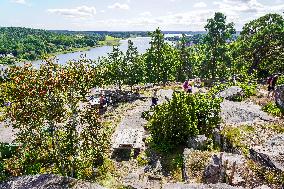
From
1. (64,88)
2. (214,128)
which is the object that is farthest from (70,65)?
(214,128)

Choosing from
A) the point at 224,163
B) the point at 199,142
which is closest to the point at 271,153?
the point at 224,163

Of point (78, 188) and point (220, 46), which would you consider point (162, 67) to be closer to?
point (220, 46)

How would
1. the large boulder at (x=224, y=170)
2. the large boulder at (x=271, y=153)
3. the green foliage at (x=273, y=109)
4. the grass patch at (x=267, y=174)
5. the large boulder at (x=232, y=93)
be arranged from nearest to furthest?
the grass patch at (x=267, y=174)
the large boulder at (x=224, y=170)
the large boulder at (x=271, y=153)
the green foliage at (x=273, y=109)
the large boulder at (x=232, y=93)

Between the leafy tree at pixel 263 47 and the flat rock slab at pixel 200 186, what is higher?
the leafy tree at pixel 263 47

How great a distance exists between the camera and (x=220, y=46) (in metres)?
52.9

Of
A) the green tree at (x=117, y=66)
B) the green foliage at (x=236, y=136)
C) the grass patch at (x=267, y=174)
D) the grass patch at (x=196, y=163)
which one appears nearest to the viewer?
the grass patch at (x=267, y=174)

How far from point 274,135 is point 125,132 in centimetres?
1051

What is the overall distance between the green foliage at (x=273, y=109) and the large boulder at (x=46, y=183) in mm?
16474

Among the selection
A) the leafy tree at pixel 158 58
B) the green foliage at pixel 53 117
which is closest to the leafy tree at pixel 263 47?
the leafy tree at pixel 158 58

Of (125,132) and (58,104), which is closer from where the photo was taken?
(58,104)

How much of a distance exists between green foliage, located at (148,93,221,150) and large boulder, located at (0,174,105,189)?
8496 mm

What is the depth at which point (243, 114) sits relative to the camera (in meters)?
26.8

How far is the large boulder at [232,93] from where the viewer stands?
3325 centimetres

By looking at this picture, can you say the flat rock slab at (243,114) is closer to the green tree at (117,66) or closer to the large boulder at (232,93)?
the large boulder at (232,93)
